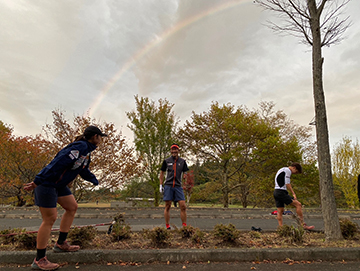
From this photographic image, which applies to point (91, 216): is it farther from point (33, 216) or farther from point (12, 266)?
point (12, 266)

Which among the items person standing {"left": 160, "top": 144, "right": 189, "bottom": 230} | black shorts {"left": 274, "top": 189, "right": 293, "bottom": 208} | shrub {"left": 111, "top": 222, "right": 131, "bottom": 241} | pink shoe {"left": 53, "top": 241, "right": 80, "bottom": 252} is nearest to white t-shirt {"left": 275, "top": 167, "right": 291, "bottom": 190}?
black shorts {"left": 274, "top": 189, "right": 293, "bottom": 208}

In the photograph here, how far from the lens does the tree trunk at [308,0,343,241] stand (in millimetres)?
4504

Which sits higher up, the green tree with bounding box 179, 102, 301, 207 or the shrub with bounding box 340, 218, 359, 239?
the green tree with bounding box 179, 102, 301, 207

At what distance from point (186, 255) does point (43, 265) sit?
1.82m

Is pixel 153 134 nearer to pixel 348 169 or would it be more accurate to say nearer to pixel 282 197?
pixel 282 197

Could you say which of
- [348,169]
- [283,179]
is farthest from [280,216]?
[348,169]

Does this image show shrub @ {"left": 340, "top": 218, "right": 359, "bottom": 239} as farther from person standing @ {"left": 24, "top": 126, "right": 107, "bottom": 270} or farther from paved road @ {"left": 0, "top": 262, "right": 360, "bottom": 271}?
person standing @ {"left": 24, "top": 126, "right": 107, "bottom": 270}

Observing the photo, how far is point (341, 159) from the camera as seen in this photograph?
2303 cm

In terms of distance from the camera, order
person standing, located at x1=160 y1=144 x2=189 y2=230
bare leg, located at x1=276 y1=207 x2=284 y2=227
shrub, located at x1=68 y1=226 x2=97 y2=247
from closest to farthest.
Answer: shrub, located at x1=68 y1=226 x2=97 y2=247 < person standing, located at x1=160 y1=144 x2=189 y2=230 < bare leg, located at x1=276 y1=207 x2=284 y2=227

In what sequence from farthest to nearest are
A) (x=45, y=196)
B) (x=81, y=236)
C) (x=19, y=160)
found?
(x=19, y=160) < (x=81, y=236) < (x=45, y=196)

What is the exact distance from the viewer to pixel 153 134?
18.1 metres

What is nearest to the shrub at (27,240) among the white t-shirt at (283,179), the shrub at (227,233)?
the shrub at (227,233)

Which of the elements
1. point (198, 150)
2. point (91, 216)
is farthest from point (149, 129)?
point (91, 216)

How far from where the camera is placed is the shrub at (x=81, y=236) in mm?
3662
